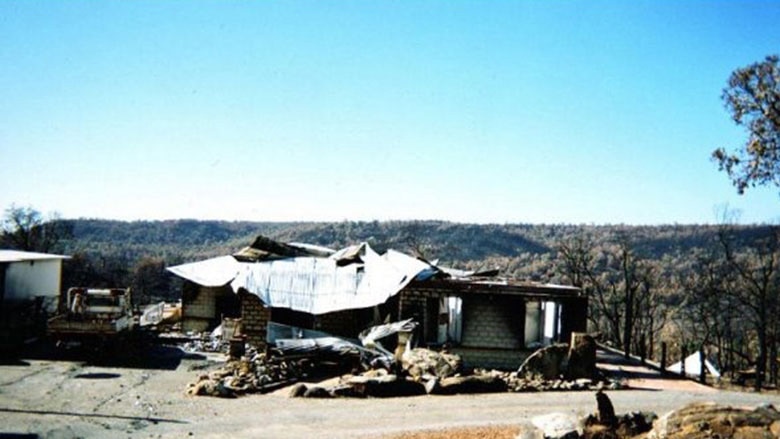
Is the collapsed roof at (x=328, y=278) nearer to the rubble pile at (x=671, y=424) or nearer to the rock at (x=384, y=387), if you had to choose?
the rock at (x=384, y=387)

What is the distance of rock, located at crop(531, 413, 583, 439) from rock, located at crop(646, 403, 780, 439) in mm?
1082

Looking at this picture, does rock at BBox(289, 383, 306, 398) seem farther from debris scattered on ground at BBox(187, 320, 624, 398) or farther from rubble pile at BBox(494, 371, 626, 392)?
rubble pile at BBox(494, 371, 626, 392)

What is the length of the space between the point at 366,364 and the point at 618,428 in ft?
30.7

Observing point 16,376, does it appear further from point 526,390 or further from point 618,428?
point 618,428

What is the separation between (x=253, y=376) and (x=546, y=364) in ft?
26.3

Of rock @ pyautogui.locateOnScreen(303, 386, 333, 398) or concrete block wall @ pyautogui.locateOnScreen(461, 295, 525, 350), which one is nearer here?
rock @ pyautogui.locateOnScreen(303, 386, 333, 398)

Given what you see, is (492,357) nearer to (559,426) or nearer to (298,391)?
(298,391)

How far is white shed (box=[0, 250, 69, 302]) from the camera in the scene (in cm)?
2377

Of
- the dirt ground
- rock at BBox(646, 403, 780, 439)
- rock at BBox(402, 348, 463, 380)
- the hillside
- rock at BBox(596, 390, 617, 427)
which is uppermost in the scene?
the hillside

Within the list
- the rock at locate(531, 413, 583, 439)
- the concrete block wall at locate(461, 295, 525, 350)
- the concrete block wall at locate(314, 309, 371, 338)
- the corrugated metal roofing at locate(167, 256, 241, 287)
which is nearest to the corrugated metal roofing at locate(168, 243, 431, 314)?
the concrete block wall at locate(314, 309, 371, 338)

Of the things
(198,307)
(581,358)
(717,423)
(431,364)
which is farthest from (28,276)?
(717,423)

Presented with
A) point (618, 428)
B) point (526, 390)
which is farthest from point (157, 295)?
point (618, 428)

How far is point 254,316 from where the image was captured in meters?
22.8

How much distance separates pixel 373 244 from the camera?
26.8m
